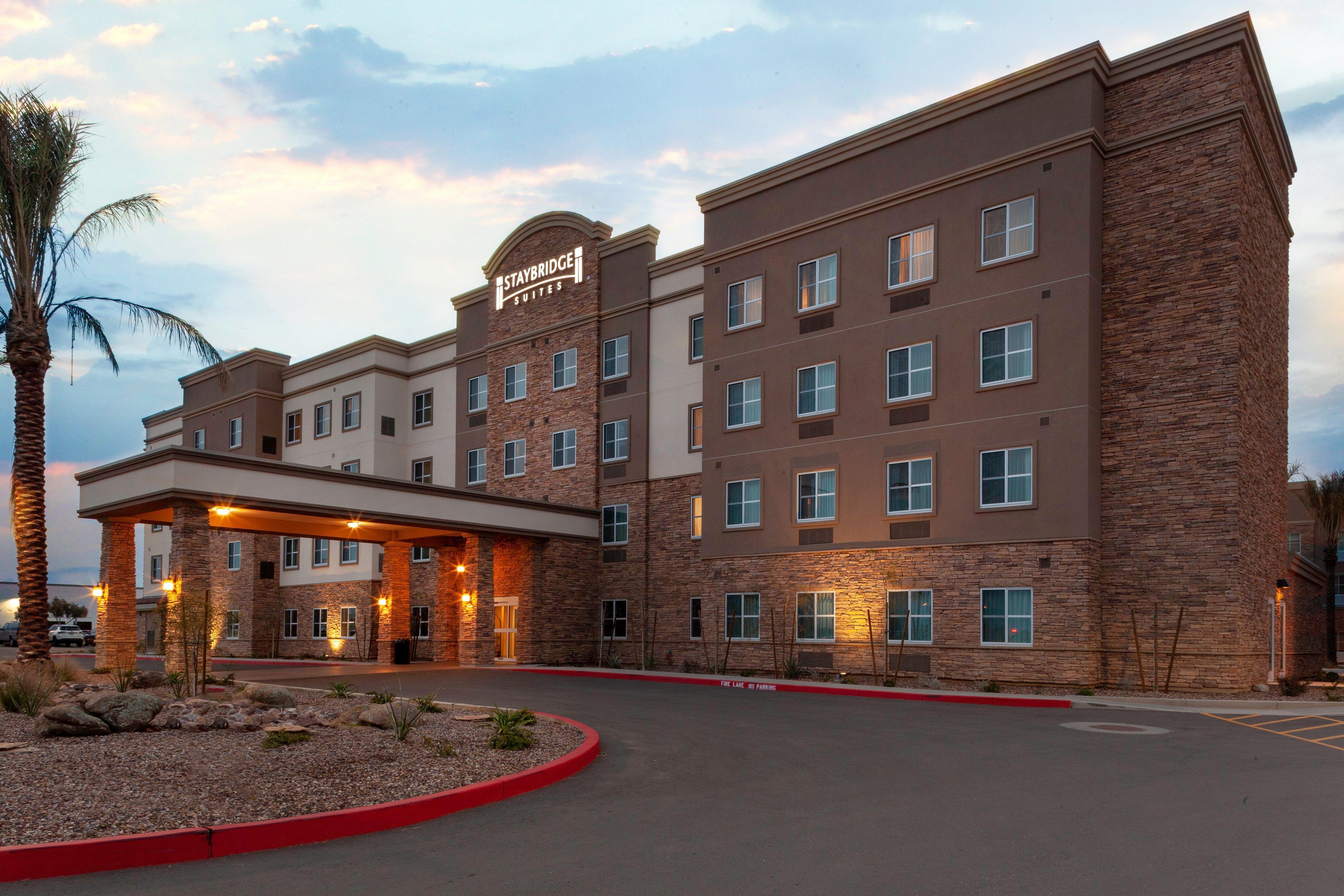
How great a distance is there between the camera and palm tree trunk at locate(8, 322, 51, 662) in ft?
63.8

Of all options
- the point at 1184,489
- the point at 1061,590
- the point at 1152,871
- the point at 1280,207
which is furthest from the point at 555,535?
the point at 1152,871

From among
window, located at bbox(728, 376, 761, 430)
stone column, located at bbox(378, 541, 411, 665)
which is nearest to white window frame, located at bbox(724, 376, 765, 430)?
window, located at bbox(728, 376, 761, 430)

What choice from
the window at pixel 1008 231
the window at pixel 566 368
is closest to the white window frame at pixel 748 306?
the window at pixel 1008 231

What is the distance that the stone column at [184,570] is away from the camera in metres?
20.7

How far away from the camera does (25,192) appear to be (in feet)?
64.0

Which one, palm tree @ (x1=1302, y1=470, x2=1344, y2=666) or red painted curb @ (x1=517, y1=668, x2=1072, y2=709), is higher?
palm tree @ (x1=1302, y1=470, x2=1344, y2=666)

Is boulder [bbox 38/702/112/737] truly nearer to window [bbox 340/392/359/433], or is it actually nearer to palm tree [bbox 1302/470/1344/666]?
window [bbox 340/392/359/433]

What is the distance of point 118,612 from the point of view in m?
23.8

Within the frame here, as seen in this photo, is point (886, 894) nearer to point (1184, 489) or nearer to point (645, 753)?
point (645, 753)

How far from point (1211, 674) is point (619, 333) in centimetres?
2027

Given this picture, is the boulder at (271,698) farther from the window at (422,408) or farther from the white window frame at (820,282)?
the window at (422,408)

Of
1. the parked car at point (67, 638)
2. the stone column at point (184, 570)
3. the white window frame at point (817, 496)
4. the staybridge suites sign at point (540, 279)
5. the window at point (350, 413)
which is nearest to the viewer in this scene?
the stone column at point (184, 570)

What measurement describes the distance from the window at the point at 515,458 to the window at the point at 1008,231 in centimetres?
1857

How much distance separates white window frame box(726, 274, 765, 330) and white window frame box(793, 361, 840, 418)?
7.37ft
